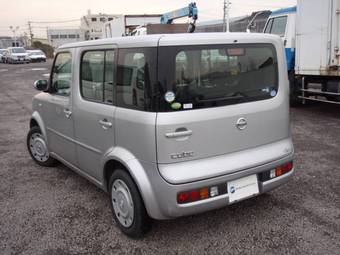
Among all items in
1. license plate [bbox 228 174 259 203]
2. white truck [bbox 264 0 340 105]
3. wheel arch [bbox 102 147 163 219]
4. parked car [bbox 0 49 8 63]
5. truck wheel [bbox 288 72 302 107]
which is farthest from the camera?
parked car [bbox 0 49 8 63]

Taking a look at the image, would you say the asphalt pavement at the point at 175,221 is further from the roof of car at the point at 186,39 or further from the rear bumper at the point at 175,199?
the roof of car at the point at 186,39

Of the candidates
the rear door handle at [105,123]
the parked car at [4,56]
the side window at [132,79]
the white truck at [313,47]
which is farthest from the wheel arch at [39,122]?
the parked car at [4,56]

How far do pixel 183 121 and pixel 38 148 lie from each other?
3200 millimetres

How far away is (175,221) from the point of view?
3410 millimetres

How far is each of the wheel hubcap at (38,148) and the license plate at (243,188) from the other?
3082 mm

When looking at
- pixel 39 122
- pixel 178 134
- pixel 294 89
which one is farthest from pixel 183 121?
pixel 294 89

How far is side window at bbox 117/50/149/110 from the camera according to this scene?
2793mm

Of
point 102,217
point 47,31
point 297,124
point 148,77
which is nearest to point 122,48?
point 148,77

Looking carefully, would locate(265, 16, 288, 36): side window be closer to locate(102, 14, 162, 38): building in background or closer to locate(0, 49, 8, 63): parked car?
locate(102, 14, 162, 38): building in background

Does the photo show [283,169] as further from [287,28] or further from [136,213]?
[287,28]

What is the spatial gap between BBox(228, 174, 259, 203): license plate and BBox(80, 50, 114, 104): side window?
4.38 feet

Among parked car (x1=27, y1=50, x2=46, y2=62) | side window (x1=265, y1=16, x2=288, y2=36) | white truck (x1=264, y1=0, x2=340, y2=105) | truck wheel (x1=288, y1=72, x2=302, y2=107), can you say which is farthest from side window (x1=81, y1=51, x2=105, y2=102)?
parked car (x1=27, y1=50, x2=46, y2=62)

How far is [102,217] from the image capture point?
3564mm

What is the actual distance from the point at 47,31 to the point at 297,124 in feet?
324
